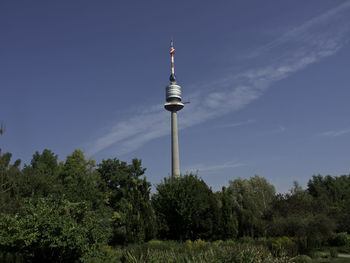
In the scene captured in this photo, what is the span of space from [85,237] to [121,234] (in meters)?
17.3

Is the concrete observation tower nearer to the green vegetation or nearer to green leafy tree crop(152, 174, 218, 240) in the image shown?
the green vegetation

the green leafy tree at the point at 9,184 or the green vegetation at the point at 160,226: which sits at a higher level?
the green leafy tree at the point at 9,184

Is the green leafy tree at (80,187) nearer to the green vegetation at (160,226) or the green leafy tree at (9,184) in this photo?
the green vegetation at (160,226)

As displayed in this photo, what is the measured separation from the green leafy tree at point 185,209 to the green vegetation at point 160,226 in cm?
10

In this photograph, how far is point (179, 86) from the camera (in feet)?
304

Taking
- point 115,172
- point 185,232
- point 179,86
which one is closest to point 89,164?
point 115,172

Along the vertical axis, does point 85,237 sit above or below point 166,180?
below

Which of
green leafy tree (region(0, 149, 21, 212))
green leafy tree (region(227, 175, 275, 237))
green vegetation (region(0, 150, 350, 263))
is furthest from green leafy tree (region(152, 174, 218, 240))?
green leafy tree (region(0, 149, 21, 212))

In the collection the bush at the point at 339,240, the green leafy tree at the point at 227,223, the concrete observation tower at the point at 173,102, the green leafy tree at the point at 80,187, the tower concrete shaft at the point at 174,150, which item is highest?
the concrete observation tower at the point at 173,102

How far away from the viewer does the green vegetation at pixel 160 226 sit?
14.7 meters

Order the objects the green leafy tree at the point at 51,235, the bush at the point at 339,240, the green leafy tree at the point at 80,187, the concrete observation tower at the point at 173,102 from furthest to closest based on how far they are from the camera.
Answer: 1. the concrete observation tower at the point at 173,102
2. the green leafy tree at the point at 80,187
3. the bush at the point at 339,240
4. the green leafy tree at the point at 51,235

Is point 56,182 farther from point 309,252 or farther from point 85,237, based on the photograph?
point 309,252

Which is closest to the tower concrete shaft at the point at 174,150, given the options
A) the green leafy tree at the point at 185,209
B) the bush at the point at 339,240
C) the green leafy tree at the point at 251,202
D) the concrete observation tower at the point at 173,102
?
the concrete observation tower at the point at 173,102

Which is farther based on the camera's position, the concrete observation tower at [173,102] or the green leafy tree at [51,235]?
the concrete observation tower at [173,102]
